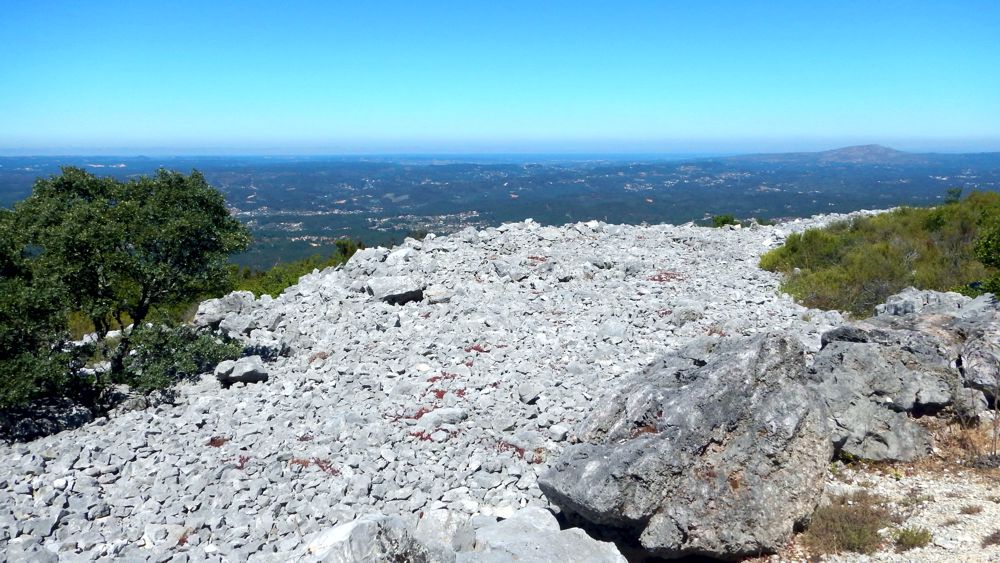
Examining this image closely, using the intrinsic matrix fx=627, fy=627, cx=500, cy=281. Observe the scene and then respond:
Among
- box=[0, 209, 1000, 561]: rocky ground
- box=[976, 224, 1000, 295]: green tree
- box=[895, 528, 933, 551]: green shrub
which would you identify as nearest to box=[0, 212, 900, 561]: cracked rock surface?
box=[0, 209, 1000, 561]: rocky ground

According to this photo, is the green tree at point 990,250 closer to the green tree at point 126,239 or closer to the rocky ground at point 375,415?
the rocky ground at point 375,415

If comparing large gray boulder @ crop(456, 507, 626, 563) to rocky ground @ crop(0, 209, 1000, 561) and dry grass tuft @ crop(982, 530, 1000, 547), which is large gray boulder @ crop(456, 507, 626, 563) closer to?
rocky ground @ crop(0, 209, 1000, 561)

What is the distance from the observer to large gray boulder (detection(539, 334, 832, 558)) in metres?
7.13

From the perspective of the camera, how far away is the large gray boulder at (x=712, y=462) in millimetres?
7129

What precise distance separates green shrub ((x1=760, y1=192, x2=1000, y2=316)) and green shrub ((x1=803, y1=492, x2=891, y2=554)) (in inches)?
352

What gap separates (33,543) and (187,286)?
20.8 feet

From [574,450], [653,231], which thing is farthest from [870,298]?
[574,450]

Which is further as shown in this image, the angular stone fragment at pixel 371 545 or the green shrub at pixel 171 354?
the green shrub at pixel 171 354

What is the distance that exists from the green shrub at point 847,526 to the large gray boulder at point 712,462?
30 centimetres

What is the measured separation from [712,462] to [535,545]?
96.3 inches

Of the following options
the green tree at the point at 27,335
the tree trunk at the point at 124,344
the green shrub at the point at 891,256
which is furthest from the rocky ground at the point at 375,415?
the green shrub at the point at 891,256

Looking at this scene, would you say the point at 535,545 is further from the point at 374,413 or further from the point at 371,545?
the point at 374,413

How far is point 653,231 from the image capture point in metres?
26.9

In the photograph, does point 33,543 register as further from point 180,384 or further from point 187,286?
point 187,286
